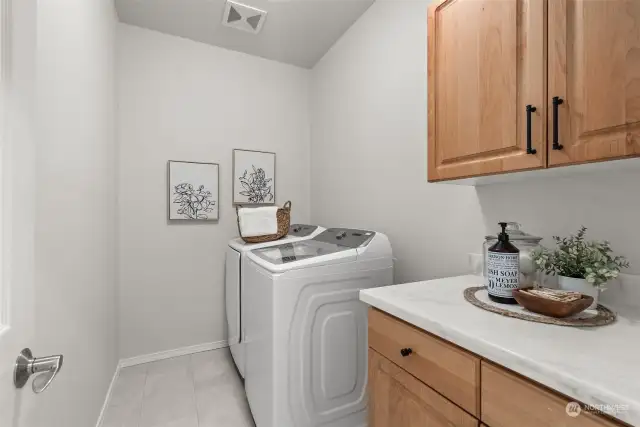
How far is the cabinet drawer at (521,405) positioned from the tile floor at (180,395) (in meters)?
1.57

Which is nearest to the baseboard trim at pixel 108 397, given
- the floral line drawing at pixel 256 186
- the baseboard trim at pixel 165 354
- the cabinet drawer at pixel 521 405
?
the baseboard trim at pixel 165 354

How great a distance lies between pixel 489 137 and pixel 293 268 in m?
0.97

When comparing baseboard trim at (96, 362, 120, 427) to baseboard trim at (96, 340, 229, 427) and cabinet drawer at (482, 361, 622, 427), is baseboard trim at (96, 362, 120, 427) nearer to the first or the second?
baseboard trim at (96, 340, 229, 427)

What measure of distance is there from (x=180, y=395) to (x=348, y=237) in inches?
62.1

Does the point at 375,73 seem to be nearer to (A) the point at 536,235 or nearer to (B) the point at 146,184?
(A) the point at 536,235

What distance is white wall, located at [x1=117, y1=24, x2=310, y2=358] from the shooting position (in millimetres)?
2455

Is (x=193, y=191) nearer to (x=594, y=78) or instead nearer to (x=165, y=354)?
(x=165, y=354)

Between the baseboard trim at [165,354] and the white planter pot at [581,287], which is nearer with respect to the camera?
the white planter pot at [581,287]

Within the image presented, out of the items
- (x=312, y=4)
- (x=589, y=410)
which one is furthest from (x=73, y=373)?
(x=312, y=4)

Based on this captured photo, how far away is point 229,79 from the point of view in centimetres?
279

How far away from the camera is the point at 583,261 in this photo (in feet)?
Answer: 3.12

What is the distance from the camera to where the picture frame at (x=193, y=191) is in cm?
257

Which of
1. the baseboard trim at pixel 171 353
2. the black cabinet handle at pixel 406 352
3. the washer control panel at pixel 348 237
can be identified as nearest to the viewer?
the black cabinet handle at pixel 406 352

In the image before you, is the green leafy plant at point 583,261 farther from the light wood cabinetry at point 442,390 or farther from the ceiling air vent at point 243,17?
the ceiling air vent at point 243,17
